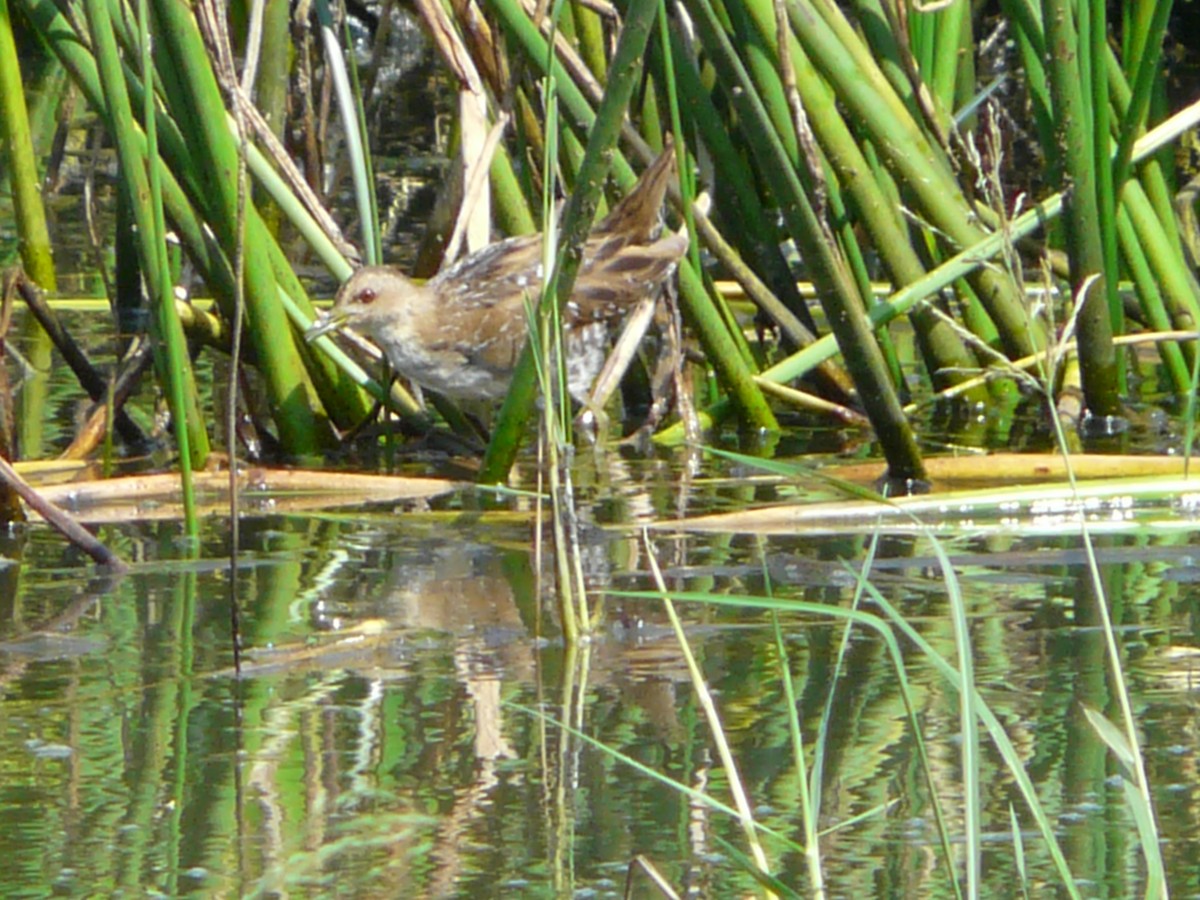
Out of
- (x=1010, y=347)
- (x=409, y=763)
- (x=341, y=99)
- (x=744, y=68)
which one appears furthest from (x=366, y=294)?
(x=409, y=763)

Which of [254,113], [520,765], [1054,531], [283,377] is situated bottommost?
[520,765]

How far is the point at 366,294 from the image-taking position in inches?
180

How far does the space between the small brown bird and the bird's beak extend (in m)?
0.01

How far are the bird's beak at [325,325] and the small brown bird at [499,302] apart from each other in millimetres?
13

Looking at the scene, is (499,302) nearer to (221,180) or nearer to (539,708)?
(221,180)

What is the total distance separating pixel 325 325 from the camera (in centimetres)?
425

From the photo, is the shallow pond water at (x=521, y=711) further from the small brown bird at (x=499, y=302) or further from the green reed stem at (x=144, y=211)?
the small brown bird at (x=499, y=302)

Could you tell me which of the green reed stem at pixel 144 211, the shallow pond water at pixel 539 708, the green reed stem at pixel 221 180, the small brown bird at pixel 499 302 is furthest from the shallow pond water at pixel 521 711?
the small brown bird at pixel 499 302

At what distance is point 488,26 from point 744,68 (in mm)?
753

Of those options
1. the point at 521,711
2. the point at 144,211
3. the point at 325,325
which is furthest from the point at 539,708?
the point at 325,325

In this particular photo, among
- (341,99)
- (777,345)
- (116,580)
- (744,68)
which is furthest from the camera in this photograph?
(777,345)

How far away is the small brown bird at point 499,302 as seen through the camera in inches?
178

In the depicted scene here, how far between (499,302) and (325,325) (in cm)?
70

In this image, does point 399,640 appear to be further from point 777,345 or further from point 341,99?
point 777,345
